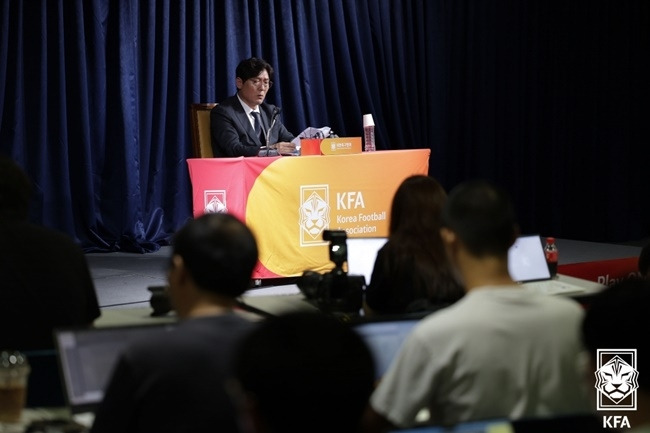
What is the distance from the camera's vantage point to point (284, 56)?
8.80 metres

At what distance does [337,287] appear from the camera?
3230 mm

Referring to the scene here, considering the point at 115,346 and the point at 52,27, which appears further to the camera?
the point at 52,27

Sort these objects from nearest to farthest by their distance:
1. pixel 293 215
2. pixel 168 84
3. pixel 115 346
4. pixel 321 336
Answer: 1. pixel 321 336
2. pixel 115 346
3. pixel 293 215
4. pixel 168 84

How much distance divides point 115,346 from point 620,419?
1.14 metres

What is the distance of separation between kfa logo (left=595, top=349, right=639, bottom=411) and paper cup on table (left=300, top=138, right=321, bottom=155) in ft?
14.0

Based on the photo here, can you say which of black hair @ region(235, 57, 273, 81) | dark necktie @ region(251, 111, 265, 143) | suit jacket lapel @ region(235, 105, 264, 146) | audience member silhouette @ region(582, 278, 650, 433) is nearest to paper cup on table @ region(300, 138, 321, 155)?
suit jacket lapel @ region(235, 105, 264, 146)

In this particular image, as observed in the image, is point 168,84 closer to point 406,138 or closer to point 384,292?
point 406,138

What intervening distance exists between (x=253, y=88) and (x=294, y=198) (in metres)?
0.85

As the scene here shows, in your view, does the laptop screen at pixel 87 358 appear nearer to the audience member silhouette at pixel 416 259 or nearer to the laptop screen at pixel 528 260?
the audience member silhouette at pixel 416 259

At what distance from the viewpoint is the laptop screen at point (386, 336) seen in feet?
7.16

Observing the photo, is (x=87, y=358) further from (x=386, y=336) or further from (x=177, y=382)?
(x=386, y=336)

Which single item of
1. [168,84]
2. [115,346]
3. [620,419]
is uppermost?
[168,84]

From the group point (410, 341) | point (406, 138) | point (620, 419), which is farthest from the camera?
point (406, 138)

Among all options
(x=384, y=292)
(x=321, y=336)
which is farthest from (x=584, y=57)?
(x=321, y=336)
